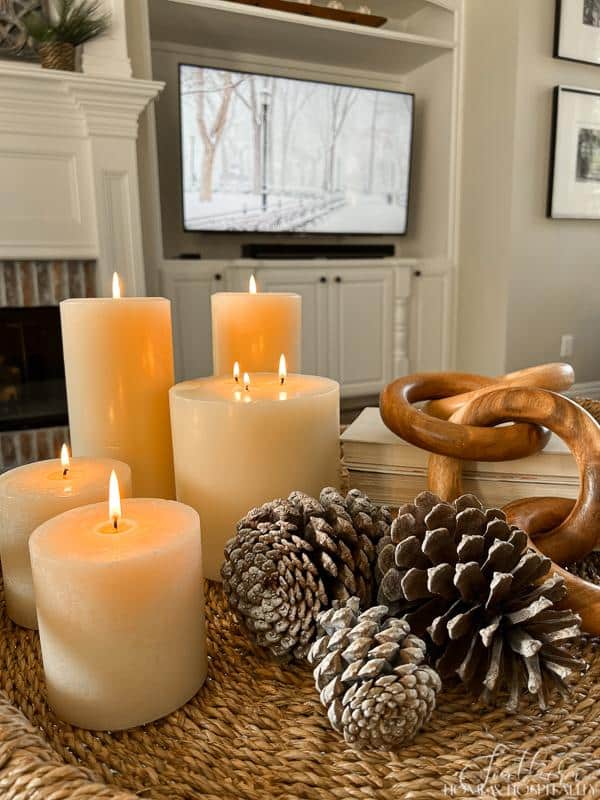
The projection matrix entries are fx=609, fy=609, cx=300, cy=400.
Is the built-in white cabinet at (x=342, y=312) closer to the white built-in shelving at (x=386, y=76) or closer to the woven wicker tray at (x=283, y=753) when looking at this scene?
the white built-in shelving at (x=386, y=76)

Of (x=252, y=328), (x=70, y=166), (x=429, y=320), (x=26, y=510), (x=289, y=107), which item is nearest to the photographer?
(x=26, y=510)

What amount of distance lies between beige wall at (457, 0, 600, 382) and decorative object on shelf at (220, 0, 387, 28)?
1.58 ft

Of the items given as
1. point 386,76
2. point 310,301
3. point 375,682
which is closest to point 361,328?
point 310,301

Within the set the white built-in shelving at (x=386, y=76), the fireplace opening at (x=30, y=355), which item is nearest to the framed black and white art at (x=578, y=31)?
the white built-in shelving at (x=386, y=76)

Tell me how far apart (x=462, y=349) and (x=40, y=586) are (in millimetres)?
2652

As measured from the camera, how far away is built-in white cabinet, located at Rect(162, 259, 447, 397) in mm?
2262

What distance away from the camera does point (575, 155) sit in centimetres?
256

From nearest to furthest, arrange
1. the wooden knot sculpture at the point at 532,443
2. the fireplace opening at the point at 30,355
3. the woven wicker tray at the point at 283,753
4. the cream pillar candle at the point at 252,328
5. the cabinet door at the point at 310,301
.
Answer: the woven wicker tray at the point at 283,753 → the wooden knot sculpture at the point at 532,443 → the cream pillar candle at the point at 252,328 → the fireplace opening at the point at 30,355 → the cabinet door at the point at 310,301

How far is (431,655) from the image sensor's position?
1.08 ft

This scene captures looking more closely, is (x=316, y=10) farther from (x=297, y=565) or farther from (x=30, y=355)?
(x=297, y=565)

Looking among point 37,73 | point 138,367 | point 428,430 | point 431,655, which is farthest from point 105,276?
point 431,655

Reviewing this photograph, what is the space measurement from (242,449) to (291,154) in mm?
2253

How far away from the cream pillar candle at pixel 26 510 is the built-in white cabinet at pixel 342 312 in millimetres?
1831

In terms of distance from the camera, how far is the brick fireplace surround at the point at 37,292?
1.82m
